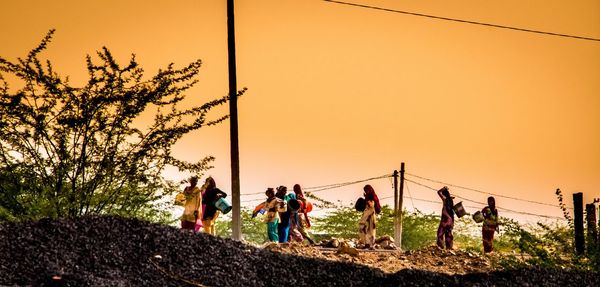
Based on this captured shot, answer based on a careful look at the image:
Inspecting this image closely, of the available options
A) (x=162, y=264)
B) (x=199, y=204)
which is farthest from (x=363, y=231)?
(x=162, y=264)

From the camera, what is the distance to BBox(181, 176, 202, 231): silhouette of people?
14539mm

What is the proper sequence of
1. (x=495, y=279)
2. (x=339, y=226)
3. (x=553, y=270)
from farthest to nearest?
(x=339, y=226) < (x=553, y=270) < (x=495, y=279)

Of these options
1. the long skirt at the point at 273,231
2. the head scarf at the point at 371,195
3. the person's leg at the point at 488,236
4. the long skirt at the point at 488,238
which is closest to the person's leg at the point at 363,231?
the head scarf at the point at 371,195

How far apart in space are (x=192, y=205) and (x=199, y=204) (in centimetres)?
13

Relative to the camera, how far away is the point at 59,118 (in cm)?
1172

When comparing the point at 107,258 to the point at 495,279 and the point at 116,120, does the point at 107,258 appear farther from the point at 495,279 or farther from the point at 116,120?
the point at 495,279

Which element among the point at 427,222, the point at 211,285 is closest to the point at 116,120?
the point at 211,285

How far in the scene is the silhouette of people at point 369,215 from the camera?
1602 centimetres

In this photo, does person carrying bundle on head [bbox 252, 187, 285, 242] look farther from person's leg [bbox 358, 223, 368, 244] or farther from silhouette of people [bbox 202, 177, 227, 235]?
person's leg [bbox 358, 223, 368, 244]

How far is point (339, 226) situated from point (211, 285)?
13.3m

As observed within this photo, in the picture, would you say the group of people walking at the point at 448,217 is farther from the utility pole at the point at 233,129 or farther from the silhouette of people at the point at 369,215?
the utility pole at the point at 233,129

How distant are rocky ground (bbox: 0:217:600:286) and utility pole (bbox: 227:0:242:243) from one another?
11.3 feet

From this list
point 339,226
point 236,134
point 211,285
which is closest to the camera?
point 211,285

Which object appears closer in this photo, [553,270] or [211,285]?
[211,285]
